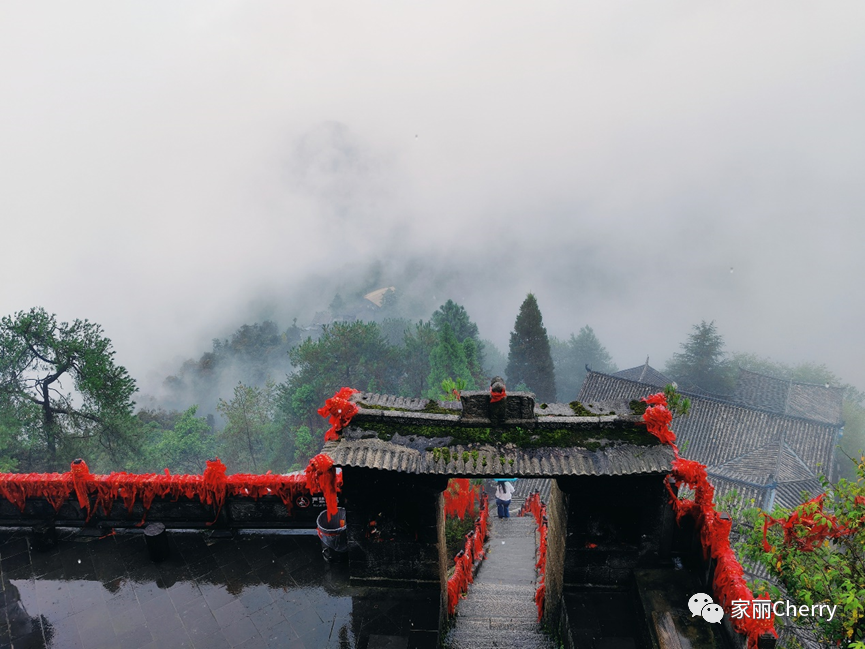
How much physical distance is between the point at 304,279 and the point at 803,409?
443ft

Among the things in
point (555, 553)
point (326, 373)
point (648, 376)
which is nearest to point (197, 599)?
point (555, 553)

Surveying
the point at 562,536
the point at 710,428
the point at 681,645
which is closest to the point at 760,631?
the point at 681,645

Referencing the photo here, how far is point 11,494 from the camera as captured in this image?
33.3 feet

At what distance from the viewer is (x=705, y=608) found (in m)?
7.91

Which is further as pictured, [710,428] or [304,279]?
[304,279]

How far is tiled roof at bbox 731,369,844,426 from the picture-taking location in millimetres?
47031

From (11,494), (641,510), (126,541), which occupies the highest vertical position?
(641,510)

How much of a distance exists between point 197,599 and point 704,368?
6099cm

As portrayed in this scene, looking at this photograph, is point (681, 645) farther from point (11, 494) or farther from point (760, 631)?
point (11, 494)

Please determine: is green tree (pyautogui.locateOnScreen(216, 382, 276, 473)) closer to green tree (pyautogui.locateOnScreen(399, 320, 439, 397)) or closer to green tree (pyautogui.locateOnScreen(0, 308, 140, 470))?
green tree (pyautogui.locateOnScreen(399, 320, 439, 397))

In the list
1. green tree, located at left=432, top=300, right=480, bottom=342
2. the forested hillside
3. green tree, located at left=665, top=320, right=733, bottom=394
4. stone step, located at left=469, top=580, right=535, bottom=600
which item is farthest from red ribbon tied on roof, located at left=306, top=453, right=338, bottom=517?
green tree, located at left=665, top=320, right=733, bottom=394

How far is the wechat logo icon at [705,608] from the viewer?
7775mm

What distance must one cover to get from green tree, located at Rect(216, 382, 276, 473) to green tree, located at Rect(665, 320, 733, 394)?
43851 mm

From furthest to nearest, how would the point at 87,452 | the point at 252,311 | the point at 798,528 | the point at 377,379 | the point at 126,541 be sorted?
the point at 252,311
the point at 377,379
the point at 87,452
the point at 126,541
the point at 798,528
